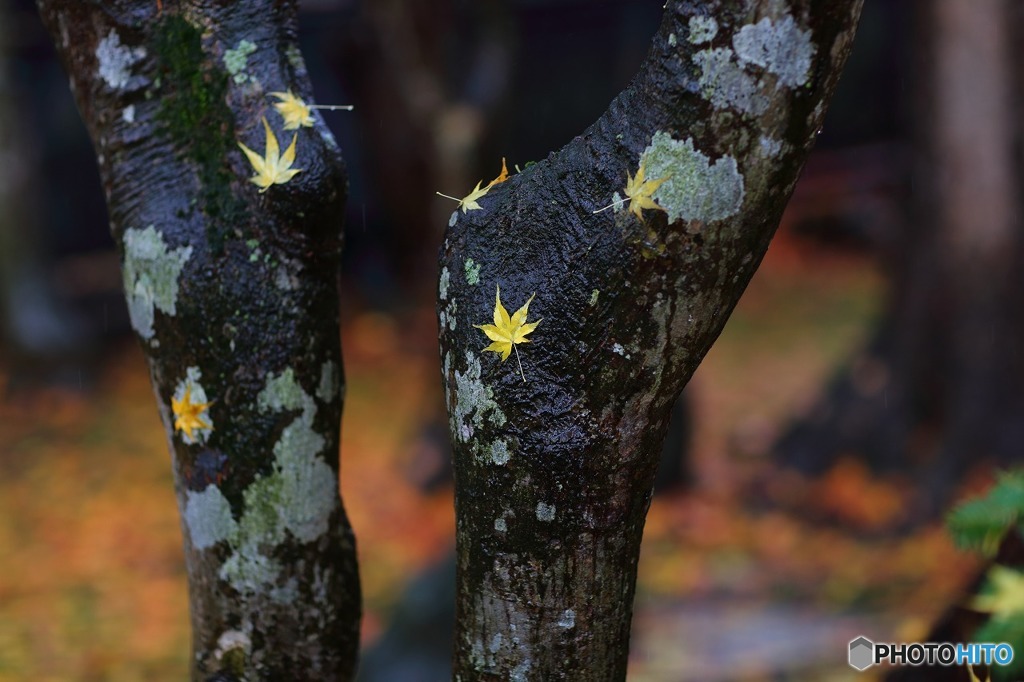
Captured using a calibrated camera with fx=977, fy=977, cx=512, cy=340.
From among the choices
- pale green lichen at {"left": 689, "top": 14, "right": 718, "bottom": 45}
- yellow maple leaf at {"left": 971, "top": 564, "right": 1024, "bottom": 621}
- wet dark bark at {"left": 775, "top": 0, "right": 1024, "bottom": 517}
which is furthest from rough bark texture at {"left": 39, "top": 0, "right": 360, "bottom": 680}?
wet dark bark at {"left": 775, "top": 0, "right": 1024, "bottom": 517}

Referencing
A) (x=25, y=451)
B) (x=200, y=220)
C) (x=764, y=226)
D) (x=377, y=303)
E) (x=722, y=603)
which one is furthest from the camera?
(x=377, y=303)

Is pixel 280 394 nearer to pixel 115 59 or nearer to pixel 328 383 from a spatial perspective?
pixel 328 383

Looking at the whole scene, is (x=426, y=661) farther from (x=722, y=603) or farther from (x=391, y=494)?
(x=391, y=494)

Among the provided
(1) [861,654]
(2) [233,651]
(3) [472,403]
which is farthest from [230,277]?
(1) [861,654]

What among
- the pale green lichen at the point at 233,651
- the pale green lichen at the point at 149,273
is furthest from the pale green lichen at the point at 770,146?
the pale green lichen at the point at 233,651

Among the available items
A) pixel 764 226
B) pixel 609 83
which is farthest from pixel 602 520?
pixel 609 83

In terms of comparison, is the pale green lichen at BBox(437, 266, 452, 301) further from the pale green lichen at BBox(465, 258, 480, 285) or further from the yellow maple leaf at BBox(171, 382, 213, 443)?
the yellow maple leaf at BBox(171, 382, 213, 443)

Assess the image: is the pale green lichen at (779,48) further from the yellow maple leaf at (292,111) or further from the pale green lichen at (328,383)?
the pale green lichen at (328,383)
